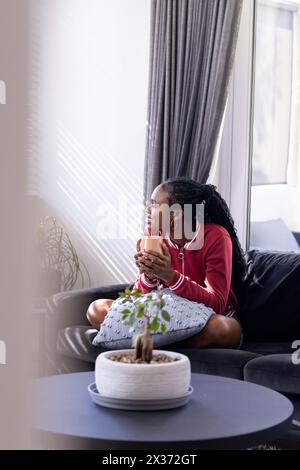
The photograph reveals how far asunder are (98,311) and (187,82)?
1.54m

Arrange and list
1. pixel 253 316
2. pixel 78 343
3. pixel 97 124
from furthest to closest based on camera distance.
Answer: pixel 97 124, pixel 253 316, pixel 78 343

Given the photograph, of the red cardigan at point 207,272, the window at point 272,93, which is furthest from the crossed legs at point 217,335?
the window at point 272,93

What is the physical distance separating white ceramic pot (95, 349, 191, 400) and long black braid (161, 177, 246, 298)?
4.39 feet

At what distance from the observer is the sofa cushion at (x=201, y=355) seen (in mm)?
2568

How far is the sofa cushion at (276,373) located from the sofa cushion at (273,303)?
48 cm

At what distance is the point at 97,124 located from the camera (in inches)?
171

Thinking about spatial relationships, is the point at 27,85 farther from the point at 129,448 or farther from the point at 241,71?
the point at 241,71

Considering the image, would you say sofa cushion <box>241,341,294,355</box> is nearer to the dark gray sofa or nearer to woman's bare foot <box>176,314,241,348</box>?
the dark gray sofa

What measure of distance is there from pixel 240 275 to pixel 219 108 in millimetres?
1146

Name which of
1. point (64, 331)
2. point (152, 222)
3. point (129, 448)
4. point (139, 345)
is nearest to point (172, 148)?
point (152, 222)

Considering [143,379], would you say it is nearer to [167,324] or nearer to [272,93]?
[167,324]

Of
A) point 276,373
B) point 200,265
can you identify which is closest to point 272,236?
point 200,265

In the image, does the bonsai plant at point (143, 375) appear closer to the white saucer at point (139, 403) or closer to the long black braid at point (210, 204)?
the white saucer at point (139, 403)

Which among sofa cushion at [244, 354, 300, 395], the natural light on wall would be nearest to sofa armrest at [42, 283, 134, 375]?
sofa cushion at [244, 354, 300, 395]
